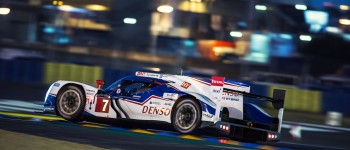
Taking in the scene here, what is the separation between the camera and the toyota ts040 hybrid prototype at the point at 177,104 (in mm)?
9656

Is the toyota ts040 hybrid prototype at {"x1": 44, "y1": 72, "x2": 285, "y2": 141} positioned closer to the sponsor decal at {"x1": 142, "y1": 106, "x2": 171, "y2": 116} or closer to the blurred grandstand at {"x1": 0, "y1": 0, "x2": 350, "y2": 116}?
the sponsor decal at {"x1": 142, "y1": 106, "x2": 171, "y2": 116}

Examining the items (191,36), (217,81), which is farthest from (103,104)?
(191,36)

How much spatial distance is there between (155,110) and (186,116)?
1.83 ft

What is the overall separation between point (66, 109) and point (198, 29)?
22.3m

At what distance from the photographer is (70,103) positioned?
10.5 m

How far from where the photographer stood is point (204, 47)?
31688mm

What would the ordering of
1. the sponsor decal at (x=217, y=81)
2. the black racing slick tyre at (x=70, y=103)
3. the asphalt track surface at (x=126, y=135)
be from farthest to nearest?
the black racing slick tyre at (x=70, y=103) < the sponsor decal at (x=217, y=81) < the asphalt track surface at (x=126, y=135)

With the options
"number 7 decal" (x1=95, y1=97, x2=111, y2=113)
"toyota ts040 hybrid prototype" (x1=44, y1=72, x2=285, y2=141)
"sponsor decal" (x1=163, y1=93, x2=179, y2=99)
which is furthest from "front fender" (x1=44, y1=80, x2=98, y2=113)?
"sponsor decal" (x1=163, y1=93, x2=179, y2=99)

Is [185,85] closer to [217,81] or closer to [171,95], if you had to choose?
[171,95]

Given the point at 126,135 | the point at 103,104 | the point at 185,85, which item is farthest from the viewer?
the point at 103,104

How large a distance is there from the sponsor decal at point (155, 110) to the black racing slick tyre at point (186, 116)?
0.42 ft

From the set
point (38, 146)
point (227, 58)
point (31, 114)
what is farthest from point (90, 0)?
point (38, 146)

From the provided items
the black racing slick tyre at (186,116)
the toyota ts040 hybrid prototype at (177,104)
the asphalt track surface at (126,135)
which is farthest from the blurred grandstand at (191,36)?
the black racing slick tyre at (186,116)

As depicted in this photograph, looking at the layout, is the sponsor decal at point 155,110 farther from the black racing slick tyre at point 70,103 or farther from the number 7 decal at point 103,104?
the black racing slick tyre at point 70,103
